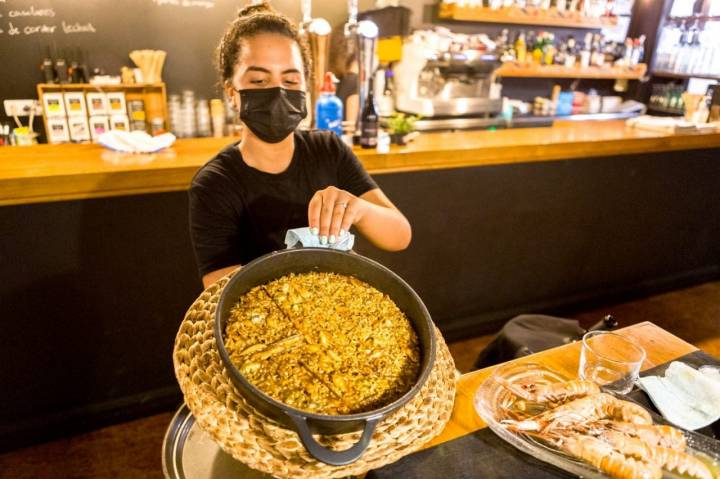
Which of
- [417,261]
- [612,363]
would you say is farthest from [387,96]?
[612,363]

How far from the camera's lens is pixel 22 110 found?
12.1ft

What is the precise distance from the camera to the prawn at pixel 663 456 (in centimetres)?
78

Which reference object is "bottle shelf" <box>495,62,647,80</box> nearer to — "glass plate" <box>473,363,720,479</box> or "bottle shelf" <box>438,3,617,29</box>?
"bottle shelf" <box>438,3,617,29</box>

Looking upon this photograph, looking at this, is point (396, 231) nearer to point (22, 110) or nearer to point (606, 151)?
point (606, 151)

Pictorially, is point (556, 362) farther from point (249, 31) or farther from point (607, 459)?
point (249, 31)

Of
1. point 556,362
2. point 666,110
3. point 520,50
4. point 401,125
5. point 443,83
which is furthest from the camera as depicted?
point 666,110

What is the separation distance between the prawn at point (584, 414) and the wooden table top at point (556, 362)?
10 centimetres

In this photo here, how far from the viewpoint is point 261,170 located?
4.57 ft

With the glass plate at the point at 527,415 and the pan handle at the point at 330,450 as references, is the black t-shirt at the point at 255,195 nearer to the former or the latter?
the glass plate at the point at 527,415

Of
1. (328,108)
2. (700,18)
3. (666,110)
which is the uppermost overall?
(700,18)

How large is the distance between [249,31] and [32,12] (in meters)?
3.22

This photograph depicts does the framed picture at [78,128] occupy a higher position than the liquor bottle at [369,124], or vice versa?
the liquor bottle at [369,124]

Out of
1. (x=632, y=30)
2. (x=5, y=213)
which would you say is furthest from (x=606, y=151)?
(x=632, y=30)

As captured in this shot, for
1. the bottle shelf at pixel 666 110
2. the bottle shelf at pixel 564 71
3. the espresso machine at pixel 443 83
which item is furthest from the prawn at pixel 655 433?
the bottle shelf at pixel 666 110
